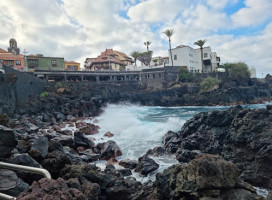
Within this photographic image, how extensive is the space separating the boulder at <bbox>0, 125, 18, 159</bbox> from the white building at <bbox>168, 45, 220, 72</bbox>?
220 feet

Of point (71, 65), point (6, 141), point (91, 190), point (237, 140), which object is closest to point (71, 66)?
point (71, 65)

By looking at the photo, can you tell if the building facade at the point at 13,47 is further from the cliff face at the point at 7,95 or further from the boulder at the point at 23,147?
the boulder at the point at 23,147

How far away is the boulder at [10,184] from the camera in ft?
16.6

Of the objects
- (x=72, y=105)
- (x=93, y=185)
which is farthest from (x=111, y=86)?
(x=93, y=185)

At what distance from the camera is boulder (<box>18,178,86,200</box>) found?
404cm

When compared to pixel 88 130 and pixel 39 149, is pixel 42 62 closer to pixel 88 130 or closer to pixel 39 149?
pixel 88 130

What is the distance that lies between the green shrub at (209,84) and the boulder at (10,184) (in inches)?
2358

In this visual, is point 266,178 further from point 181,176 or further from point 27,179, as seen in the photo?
point 27,179

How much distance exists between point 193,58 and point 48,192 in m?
74.9

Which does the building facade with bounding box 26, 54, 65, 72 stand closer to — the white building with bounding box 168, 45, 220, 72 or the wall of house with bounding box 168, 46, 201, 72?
the white building with bounding box 168, 45, 220, 72

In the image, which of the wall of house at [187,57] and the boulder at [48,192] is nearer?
the boulder at [48,192]

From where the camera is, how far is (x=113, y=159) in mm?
15672

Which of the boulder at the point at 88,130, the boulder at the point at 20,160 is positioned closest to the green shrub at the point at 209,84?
the boulder at the point at 88,130

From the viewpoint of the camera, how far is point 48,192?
4.29 meters
